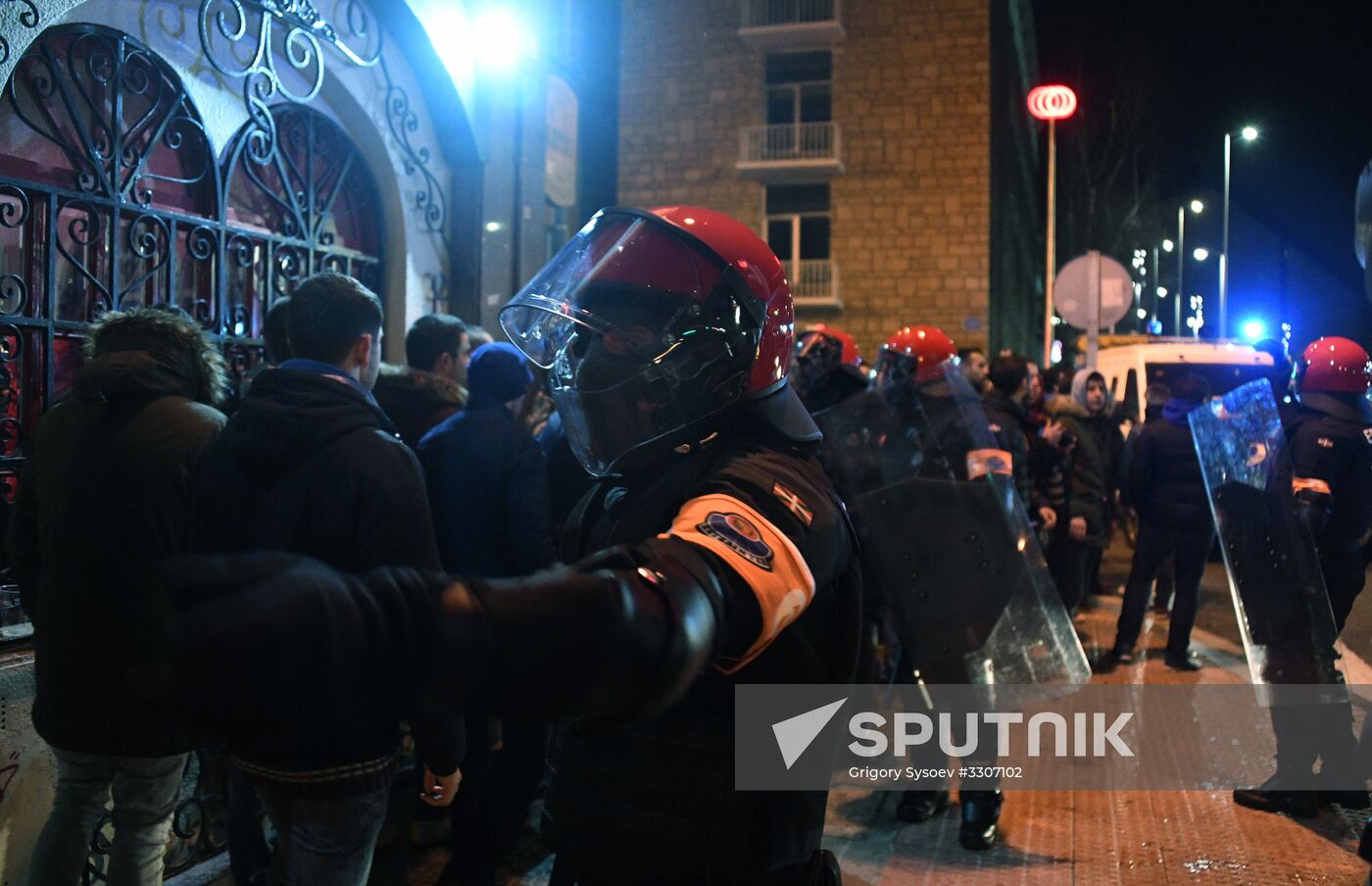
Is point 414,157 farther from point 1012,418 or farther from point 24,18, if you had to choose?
point 1012,418

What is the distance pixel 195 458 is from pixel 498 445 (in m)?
1.22

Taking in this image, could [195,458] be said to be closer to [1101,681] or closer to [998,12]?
[1101,681]

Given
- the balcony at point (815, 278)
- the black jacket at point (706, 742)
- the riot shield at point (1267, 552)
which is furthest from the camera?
the balcony at point (815, 278)

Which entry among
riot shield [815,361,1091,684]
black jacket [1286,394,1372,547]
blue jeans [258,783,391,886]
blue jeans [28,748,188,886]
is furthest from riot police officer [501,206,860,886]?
black jacket [1286,394,1372,547]

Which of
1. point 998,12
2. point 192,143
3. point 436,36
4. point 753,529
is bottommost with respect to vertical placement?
point 753,529

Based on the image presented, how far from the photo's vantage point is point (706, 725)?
1573mm

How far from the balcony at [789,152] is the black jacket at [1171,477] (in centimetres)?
1498

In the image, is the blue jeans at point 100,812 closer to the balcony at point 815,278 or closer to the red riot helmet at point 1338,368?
the red riot helmet at point 1338,368

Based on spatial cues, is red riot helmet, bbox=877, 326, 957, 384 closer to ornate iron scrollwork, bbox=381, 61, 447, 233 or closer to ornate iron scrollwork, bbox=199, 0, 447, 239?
ornate iron scrollwork, bbox=381, 61, 447, 233

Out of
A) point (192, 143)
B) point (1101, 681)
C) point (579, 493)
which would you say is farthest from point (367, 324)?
point (1101, 681)

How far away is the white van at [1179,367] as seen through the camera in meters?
11.9

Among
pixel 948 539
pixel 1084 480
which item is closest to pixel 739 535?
pixel 948 539

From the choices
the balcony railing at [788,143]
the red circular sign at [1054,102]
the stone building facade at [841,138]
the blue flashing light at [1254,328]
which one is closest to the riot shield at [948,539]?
the red circular sign at [1054,102]

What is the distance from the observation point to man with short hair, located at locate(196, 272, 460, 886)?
238cm
